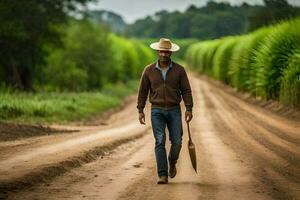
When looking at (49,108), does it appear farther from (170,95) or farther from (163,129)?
(170,95)

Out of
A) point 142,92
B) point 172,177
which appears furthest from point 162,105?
point 172,177

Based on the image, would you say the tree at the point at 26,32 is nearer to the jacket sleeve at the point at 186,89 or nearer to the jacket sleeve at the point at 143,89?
the jacket sleeve at the point at 143,89

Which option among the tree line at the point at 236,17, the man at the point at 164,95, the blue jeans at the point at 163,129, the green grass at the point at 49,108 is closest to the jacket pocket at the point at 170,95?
the man at the point at 164,95

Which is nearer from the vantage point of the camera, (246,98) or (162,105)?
(162,105)

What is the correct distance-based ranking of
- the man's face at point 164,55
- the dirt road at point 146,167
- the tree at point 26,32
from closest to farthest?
the dirt road at point 146,167
the man's face at point 164,55
the tree at point 26,32

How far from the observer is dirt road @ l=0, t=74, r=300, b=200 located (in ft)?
31.0

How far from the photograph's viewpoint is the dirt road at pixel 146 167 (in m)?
9.46

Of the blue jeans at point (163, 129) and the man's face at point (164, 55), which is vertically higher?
the man's face at point (164, 55)

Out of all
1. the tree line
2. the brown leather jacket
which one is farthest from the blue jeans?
the tree line

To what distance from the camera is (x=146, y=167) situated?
12.4m

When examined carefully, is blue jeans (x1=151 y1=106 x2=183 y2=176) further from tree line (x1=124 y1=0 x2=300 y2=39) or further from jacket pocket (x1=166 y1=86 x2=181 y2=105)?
tree line (x1=124 y1=0 x2=300 y2=39)

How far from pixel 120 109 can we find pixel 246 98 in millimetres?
7767

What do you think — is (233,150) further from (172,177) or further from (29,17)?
(29,17)

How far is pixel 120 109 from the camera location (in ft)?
125
